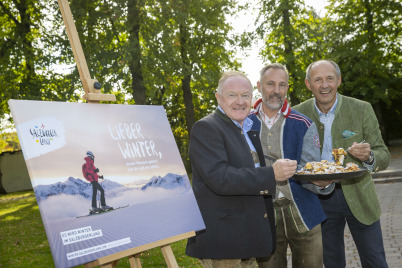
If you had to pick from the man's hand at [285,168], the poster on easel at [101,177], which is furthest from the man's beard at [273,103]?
the poster on easel at [101,177]

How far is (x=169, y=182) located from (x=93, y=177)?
71 centimetres

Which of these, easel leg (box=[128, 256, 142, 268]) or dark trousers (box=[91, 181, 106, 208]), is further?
easel leg (box=[128, 256, 142, 268])

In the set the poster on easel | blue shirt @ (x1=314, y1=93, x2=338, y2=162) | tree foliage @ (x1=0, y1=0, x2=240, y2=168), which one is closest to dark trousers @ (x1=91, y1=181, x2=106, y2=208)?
the poster on easel

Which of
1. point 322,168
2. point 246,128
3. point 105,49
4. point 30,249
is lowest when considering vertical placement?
point 30,249

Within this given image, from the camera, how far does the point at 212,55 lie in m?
21.1

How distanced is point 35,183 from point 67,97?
10.2 meters

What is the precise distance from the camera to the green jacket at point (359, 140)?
3.54 metres

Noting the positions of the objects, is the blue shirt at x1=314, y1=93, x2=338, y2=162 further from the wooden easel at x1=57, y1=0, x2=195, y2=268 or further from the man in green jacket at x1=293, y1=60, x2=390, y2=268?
the wooden easel at x1=57, y1=0, x2=195, y2=268

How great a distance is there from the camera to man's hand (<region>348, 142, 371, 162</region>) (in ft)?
10.7

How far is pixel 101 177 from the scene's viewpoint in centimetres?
304

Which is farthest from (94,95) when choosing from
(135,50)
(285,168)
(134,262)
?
(135,50)

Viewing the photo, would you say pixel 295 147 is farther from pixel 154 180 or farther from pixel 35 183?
pixel 35 183

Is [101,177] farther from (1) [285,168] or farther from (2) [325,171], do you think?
(2) [325,171]

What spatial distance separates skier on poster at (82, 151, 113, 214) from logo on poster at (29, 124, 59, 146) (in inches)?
11.8
